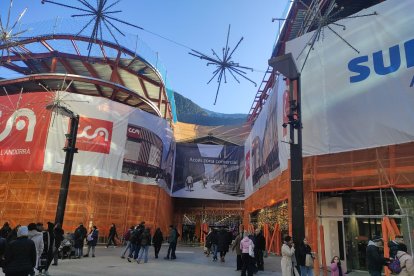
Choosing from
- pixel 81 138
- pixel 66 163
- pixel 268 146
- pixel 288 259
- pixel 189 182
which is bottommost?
pixel 288 259

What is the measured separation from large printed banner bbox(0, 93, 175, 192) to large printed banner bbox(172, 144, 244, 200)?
8.69 metres

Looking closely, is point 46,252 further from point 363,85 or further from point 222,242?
point 363,85

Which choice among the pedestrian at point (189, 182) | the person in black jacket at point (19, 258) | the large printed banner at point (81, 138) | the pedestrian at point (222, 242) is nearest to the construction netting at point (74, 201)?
the large printed banner at point (81, 138)

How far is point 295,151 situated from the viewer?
29.6 feet

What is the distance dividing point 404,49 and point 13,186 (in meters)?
23.6

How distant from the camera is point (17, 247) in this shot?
575 centimetres

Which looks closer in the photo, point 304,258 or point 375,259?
point 375,259

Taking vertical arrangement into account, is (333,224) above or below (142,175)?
below

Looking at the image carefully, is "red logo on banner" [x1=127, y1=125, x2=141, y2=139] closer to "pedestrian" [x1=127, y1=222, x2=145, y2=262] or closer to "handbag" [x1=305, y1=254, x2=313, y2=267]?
"pedestrian" [x1=127, y1=222, x2=145, y2=262]

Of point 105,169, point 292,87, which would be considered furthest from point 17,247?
point 105,169

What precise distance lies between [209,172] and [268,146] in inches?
634

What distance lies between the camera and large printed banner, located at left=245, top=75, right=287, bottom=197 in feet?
60.9

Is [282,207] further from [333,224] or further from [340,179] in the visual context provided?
[340,179]

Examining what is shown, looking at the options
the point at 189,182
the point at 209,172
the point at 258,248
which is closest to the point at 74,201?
the point at 189,182
